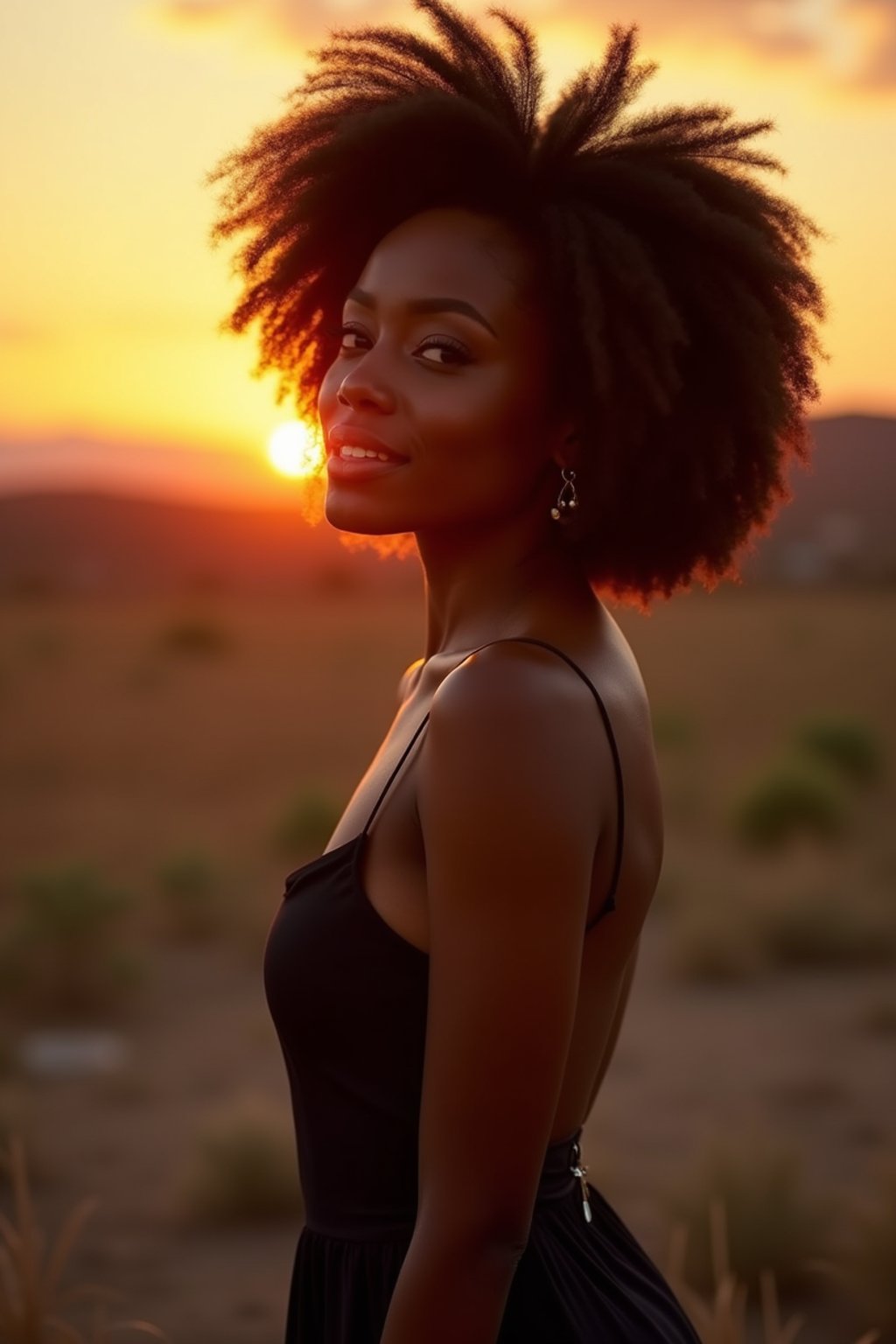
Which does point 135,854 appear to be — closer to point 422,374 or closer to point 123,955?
point 123,955

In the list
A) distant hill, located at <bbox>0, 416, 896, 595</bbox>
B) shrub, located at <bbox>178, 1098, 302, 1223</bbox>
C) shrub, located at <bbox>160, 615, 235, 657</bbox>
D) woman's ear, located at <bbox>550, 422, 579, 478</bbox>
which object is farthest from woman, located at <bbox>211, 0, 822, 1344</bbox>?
distant hill, located at <bbox>0, 416, 896, 595</bbox>

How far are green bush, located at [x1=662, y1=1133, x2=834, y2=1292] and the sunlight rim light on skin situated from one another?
12.7ft

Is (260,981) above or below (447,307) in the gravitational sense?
below

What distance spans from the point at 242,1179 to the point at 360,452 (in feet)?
17.0

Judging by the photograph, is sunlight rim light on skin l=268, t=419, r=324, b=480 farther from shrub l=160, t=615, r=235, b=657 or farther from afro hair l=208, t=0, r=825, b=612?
shrub l=160, t=615, r=235, b=657

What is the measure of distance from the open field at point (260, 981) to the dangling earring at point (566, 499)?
168 inches

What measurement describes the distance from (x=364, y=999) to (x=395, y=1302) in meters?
0.33

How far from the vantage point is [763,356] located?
2.21m

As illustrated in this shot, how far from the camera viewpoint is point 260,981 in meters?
10.2

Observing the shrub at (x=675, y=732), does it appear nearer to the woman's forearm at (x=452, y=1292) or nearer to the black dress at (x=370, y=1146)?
the black dress at (x=370, y=1146)

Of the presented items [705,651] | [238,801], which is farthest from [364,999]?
[705,651]

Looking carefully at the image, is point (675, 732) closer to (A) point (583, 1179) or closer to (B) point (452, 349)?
(A) point (583, 1179)

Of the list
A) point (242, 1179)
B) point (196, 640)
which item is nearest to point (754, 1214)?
point (242, 1179)

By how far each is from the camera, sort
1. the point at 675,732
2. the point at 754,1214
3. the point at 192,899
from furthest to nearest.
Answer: the point at 675,732 → the point at 192,899 → the point at 754,1214
